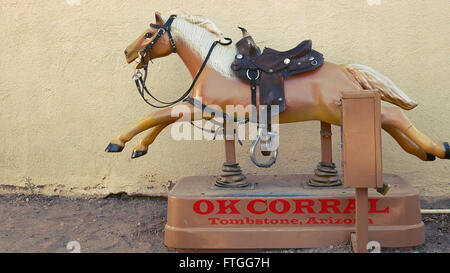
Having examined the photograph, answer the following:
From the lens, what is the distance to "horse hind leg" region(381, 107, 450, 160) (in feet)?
8.63

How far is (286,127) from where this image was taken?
3668mm

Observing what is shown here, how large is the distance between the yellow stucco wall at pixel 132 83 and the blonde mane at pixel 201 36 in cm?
72

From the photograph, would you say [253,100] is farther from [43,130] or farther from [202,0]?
[43,130]

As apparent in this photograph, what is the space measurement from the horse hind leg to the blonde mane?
0.98 meters

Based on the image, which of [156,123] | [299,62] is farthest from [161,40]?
[299,62]

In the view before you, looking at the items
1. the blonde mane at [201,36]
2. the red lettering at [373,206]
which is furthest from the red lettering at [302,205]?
the blonde mane at [201,36]

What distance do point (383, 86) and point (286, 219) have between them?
0.98 metres

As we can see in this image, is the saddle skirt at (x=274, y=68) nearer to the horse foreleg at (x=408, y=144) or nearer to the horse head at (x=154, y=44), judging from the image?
the horse head at (x=154, y=44)

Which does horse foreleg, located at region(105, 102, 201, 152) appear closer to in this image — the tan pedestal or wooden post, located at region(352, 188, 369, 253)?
the tan pedestal

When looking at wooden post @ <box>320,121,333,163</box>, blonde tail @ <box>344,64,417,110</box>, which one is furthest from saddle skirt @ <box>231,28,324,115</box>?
wooden post @ <box>320,121,333,163</box>

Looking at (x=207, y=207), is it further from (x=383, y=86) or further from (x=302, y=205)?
(x=383, y=86)

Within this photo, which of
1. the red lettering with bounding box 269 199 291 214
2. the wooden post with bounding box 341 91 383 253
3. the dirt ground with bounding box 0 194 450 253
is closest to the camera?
the wooden post with bounding box 341 91 383 253

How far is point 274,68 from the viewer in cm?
278

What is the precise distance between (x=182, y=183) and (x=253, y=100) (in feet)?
2.54
